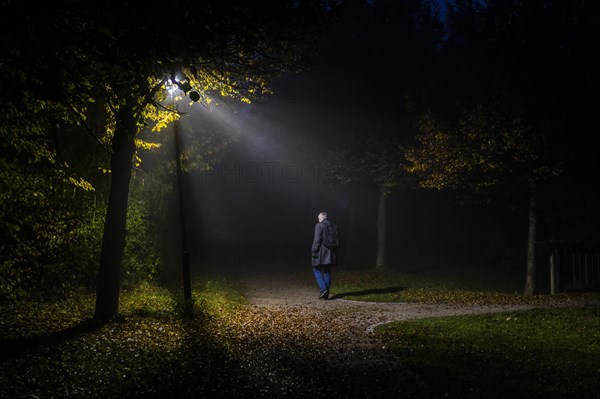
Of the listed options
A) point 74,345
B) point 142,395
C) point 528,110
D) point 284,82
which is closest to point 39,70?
point 142,395

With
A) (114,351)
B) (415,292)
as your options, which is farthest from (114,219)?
(415,292)

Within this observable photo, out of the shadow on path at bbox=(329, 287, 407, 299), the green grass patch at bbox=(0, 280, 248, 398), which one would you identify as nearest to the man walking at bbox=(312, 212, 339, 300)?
the shadow on path at bbox=(329, 287, 407, 299)

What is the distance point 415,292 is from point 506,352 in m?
8.74

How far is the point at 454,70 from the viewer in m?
29.4

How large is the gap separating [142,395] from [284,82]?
72.0 ft

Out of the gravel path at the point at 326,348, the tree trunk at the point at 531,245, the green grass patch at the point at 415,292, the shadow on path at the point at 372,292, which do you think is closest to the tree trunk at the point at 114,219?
the gravel path at the point at 326,348

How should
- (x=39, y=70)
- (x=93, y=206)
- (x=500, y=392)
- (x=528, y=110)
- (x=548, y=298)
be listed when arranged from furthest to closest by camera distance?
(x=528, y=110) < (x=548, y=298) < (x=93, y=206) < (x=500, y=392) < (x=39, y=70)

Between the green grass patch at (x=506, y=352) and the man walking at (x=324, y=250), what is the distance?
4436 mm

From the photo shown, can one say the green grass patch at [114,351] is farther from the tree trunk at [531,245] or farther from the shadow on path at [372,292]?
the tree trunk at [531,245]

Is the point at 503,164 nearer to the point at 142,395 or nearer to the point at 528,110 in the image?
the point at 528,110

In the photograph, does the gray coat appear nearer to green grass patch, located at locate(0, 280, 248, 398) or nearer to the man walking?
the man walking

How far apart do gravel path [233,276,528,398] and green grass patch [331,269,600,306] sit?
1213 millimetres

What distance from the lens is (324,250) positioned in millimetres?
14266

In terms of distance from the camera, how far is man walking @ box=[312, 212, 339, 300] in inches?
559
